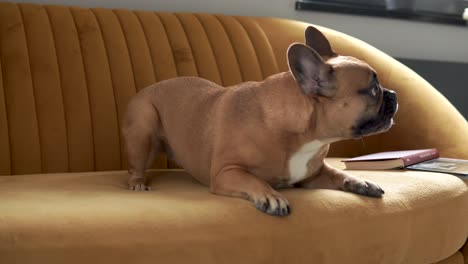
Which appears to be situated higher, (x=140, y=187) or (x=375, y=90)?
(x=375, y=90)

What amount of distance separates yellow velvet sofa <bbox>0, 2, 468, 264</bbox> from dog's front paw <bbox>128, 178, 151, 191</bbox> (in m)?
0.03

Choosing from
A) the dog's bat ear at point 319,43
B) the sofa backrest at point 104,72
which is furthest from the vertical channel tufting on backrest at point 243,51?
the dog's bat ear at point 319,43

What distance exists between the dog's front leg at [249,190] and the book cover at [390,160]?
21.7 inches

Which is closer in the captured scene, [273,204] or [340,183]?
[273,204]

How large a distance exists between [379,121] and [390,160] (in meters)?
0.39

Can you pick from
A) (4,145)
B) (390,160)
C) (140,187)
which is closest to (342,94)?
(390,160)

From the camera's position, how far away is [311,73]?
159 centimetres

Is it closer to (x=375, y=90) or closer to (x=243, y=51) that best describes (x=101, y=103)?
(x=243, y=51)

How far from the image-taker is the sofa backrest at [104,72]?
2057 millimetres

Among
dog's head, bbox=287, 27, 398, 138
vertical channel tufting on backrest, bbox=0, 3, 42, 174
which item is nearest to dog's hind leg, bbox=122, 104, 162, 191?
vertical channel tufting on backrest, bbox=0, 3, 42, 174

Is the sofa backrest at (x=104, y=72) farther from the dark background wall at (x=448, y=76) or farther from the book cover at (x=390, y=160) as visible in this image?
the dark background wall at (x=448, y=76)

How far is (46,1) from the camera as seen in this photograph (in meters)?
2.48

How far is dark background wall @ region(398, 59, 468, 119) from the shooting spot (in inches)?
128

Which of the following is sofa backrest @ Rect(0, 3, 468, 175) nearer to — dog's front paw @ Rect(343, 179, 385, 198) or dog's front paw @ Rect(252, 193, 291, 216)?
dog's front paw @ Rect(343, 179, 385, 198)
